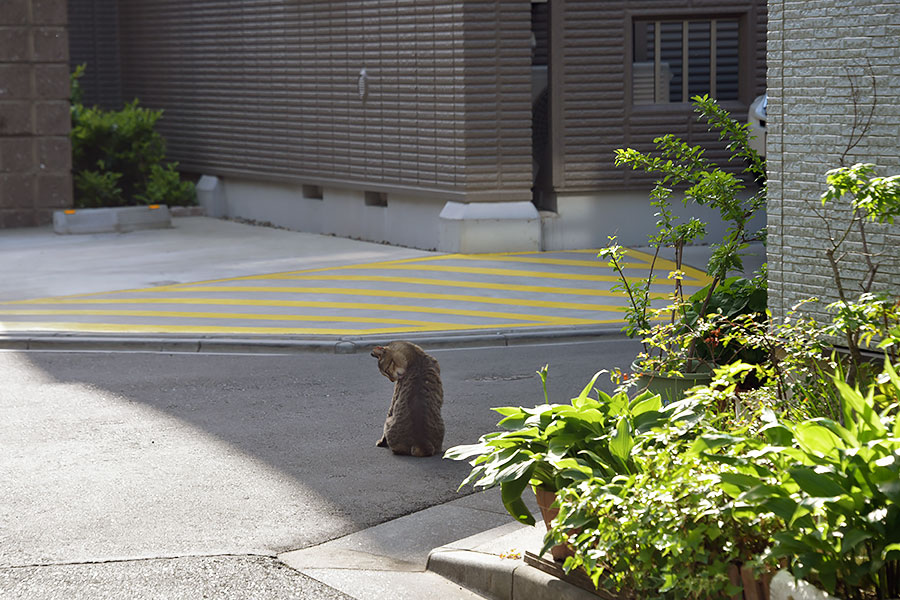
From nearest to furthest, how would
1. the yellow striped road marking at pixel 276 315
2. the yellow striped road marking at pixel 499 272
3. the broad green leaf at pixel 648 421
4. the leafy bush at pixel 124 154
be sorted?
1. the broad green leaf at pixel 648 421
2. the yellow striped road marking at pixel 276 315
3. the yellow striped road marking at pixel 499 272
4. the leafy bush at pixel 124 154

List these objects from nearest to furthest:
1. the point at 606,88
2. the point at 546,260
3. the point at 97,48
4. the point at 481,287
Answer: the point at 481,287
the point at 546,260
the point at 606,88
the point at 97,48

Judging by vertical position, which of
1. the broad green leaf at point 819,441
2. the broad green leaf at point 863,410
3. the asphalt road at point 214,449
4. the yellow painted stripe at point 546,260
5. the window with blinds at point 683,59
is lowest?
the asphalt road at point 214,449

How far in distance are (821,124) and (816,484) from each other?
10.2 feet

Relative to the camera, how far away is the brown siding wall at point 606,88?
1728 centimetres

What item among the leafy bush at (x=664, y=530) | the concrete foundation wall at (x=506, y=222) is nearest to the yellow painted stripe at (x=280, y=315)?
the concrete foundation wall at (x=506, y=222)

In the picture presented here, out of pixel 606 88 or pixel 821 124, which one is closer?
pixel 821 124

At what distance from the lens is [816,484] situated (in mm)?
4324

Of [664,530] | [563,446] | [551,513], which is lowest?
[551,513]

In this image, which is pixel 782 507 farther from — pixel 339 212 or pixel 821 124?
pixel 339 212

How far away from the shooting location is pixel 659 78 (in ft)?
58.6

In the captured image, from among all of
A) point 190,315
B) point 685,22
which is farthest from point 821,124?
point 685,22

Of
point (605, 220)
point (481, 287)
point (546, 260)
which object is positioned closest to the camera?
point (481, 287)

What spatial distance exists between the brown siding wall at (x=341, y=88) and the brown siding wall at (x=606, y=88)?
2.00 feet

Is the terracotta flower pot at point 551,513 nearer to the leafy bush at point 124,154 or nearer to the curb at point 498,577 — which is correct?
the curb at point 498,577
